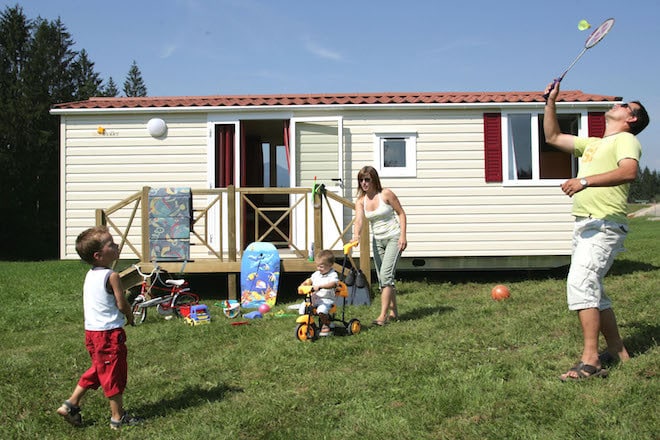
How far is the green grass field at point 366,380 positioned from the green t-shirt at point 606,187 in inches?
37.4

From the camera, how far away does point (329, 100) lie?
864 cm

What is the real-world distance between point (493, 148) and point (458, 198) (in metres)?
0.91

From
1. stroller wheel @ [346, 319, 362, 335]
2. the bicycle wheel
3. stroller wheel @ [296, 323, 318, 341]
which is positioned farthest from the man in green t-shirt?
the bicycle wheel

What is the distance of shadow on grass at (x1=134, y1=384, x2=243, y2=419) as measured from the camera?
139 inches

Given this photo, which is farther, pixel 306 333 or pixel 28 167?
pixel 28 167

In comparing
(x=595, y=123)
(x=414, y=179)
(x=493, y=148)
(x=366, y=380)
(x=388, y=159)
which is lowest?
(x=366, y=380)

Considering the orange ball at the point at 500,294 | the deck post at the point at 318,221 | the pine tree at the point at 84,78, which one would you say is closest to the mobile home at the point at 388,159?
the deck post at the point at 318,221

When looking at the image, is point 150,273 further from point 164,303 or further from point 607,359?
point 607,359

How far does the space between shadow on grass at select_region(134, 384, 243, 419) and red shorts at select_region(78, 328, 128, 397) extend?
1.15 ft

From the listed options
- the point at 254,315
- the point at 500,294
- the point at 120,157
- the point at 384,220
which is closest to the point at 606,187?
the point at 384,220

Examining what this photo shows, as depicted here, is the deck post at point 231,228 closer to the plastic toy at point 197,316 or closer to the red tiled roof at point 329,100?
the plastic toy at point 197,316

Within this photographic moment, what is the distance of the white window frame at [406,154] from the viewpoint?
28.4 feet

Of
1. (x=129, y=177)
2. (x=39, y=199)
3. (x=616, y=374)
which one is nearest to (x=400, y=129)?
(x=129, y=177)

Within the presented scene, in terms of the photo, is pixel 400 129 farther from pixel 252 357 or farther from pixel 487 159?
pixel 252 357
